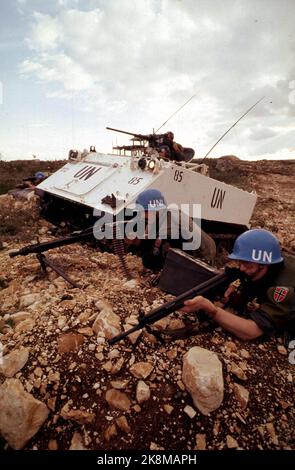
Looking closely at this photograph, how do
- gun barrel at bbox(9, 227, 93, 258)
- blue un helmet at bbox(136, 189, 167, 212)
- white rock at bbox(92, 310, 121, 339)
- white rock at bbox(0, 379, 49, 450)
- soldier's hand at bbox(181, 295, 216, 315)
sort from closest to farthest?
1. white rock at bbox(0, 379, 49, 450)
2. soldier's hand at bbox(181, 295, 216, 315)
3. white rock at bbox(92, 310, 121, 339)
4. gun barrel at bbox(9, 227, 93, 258)
5. blue un helmet at bbox(136, 189, 167, 212)

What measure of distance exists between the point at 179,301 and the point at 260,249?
32.9 inches

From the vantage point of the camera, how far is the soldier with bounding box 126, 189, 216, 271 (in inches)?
175

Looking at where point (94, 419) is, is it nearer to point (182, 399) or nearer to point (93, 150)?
point (182, 399)

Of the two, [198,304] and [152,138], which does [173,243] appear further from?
[152,138]

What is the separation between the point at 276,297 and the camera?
2633 mm

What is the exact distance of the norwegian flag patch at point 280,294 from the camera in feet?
8.54

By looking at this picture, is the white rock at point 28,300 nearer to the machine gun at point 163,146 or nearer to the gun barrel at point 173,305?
the gun barrel at point 173,305

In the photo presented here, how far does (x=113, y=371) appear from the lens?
8.51 ft

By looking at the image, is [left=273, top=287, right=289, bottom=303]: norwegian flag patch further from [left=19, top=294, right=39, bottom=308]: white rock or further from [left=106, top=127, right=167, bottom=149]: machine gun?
[left=106, top=127, right=167, bottom=149]: machine gun

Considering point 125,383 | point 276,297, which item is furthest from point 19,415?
point 276,297

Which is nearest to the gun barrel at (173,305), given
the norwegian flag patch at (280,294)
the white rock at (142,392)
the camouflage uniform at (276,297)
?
the camouflage uniform at (276,297)

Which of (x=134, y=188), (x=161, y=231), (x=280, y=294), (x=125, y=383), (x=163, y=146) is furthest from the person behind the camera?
(x=163, y=146)

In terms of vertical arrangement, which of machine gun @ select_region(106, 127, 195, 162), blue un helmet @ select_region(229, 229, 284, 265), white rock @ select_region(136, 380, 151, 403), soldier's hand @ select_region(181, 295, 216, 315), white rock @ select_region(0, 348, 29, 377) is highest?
machine gun @ select_region(106, 127, 195, 162)

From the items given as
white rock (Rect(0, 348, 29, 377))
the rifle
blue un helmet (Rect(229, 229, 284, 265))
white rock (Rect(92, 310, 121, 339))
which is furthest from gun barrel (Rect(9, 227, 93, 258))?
blue un helmet (Rect(229, 229, 284, 265))
